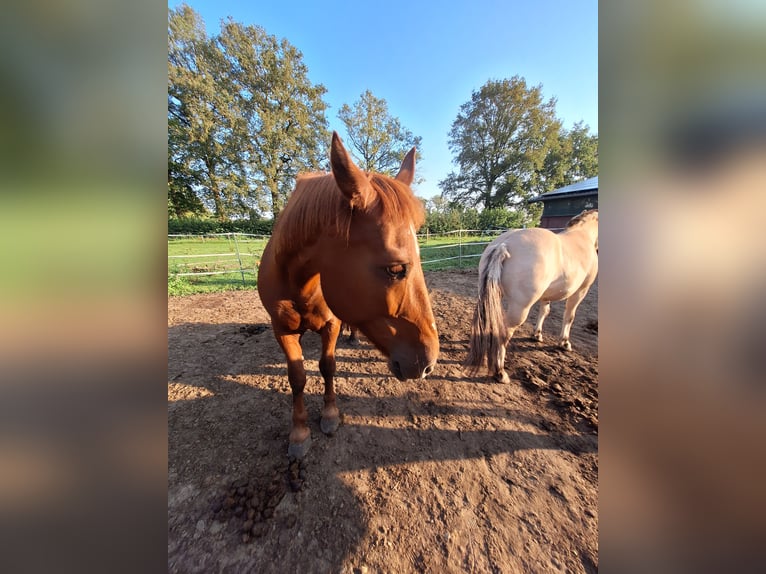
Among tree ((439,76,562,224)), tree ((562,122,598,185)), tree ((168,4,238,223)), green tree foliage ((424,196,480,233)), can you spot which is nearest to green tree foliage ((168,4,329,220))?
tree ((168,4,238,223))

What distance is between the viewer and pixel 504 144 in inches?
990

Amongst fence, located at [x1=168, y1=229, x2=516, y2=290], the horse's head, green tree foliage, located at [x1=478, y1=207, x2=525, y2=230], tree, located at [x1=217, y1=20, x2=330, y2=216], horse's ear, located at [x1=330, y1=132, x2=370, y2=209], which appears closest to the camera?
horse's ear, located at [x1=330, y1=132, x2=370, y2=209]

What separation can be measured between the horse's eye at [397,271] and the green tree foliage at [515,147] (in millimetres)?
25546

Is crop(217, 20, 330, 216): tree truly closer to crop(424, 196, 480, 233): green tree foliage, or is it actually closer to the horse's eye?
crop(424, 196, 480, 233): green tree foliage

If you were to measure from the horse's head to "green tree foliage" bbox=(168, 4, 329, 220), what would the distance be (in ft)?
63.5

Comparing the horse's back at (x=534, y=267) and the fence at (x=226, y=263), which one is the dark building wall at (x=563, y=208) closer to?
the fence at (x=226, y=263)

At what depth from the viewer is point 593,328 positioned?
14.4 feet

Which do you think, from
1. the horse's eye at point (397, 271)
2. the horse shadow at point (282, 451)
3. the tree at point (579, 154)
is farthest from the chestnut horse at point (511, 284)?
the tree at point (579, 154)

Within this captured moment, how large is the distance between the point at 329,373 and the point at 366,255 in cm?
145

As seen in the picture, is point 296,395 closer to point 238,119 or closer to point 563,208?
point 563,208

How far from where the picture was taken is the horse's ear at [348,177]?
3.77 ft

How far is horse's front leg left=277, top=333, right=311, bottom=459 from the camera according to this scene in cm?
203

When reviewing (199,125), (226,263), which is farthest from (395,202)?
(199,125)
